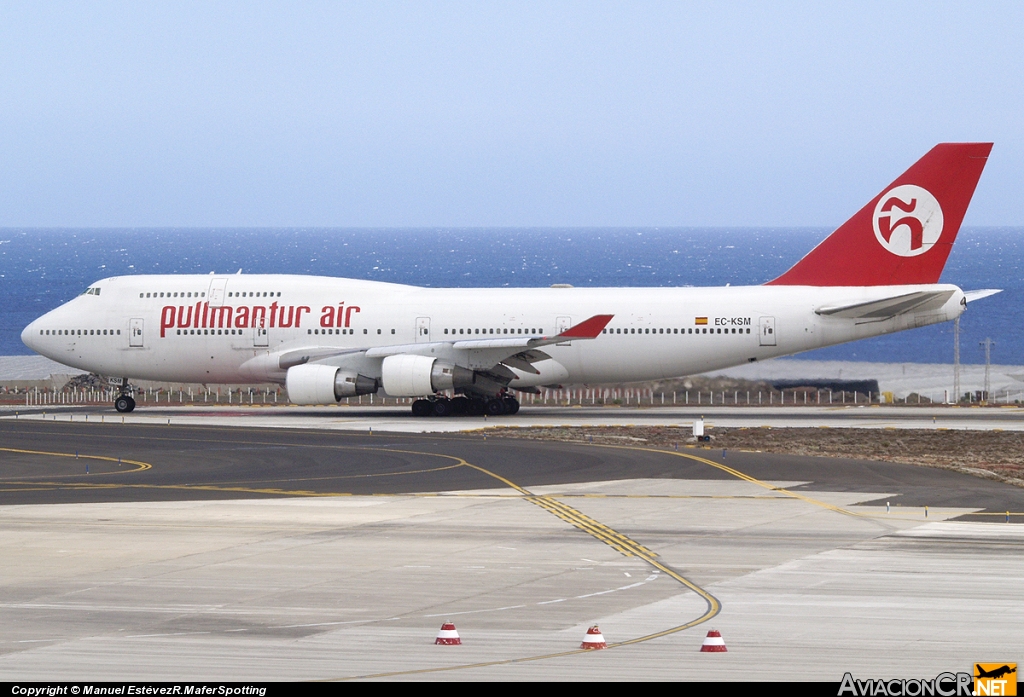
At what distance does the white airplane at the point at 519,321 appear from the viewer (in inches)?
2014

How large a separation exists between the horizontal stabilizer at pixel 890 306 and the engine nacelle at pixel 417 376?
43.2 feet

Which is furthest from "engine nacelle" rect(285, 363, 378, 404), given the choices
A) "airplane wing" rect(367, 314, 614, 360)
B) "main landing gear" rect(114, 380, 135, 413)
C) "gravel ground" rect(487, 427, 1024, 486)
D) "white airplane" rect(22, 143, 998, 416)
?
"main landing gear" rect(114, 380, 135, 413)

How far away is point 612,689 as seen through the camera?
14.0 metres

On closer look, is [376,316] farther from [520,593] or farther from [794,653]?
[794,653]

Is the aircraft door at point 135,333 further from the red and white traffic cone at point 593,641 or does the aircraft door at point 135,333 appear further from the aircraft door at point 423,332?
the red and white traffic cone at point 593,641

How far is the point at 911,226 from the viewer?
51.2m

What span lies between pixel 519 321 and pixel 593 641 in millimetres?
37295

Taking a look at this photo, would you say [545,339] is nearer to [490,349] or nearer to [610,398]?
[490,349]

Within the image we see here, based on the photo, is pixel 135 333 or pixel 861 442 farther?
pixel 135 333

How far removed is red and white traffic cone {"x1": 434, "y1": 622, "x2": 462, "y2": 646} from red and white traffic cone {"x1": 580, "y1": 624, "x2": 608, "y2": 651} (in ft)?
4.66

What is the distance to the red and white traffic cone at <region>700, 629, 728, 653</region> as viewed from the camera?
15.8 m

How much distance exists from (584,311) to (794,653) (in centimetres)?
3721

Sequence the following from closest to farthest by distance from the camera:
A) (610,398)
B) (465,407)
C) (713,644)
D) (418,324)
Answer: (713,644) < (418,324) < (465,407) < (610,398)

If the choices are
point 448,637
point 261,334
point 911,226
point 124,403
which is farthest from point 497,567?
point 124,403
